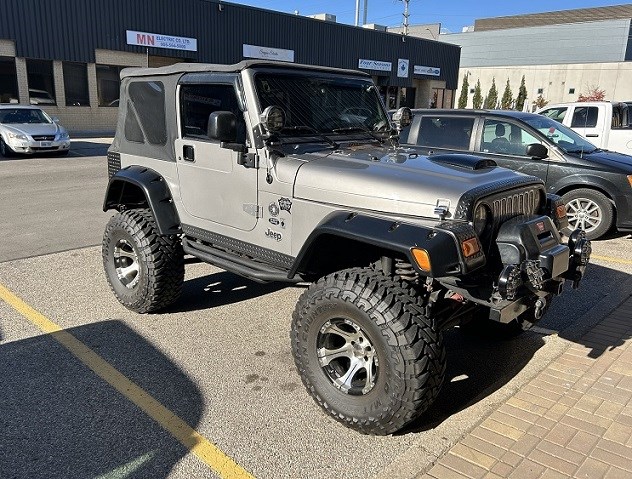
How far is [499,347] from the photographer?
4.27 meters

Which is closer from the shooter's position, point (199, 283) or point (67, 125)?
point (199, 283)

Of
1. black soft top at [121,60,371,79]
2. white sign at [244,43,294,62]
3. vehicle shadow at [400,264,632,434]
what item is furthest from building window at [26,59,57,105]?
vehicle shadow at [400,264,632,434]

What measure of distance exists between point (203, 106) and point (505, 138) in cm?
498

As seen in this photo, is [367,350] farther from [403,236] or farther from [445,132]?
[445,132]

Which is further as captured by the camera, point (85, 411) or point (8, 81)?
point (8, 81)

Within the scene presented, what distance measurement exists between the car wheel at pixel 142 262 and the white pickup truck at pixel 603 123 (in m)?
9.95

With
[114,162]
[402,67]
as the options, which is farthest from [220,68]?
[402,67]

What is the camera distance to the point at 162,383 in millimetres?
3604

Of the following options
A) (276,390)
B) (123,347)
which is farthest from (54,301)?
(276,390)

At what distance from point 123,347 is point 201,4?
25043 mm

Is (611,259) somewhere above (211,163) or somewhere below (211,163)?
below

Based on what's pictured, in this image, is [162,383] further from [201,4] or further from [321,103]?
[201,4]

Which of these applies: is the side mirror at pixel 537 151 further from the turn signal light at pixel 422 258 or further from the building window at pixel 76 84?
the building window at pixel 76 84

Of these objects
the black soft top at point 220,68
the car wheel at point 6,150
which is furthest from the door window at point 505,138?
the car wheel at point 6,150
